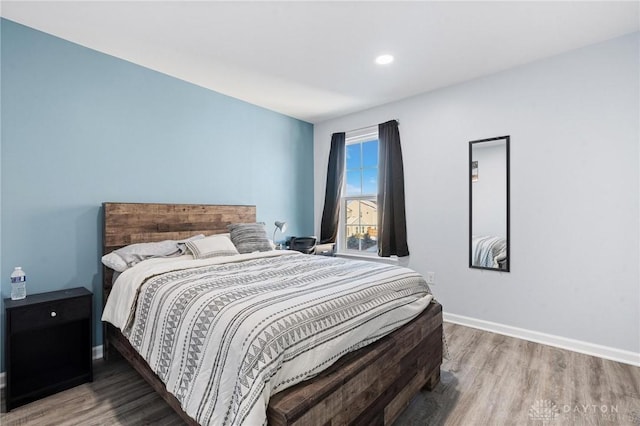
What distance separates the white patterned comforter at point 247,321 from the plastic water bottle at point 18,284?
53 centimetres

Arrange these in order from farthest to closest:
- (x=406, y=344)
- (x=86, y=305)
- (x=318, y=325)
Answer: (x=86, y=305)
(x=406, y=344)
(x=318, y=325)

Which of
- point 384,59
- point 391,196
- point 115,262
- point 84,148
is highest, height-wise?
point 384,59

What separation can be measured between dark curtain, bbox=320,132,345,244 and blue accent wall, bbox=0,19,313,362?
142 cm

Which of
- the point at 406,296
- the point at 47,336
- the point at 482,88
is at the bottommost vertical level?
the point at 47,336

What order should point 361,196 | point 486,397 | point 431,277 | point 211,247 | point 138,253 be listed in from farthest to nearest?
point 361,196 < point 431,277 < point 211,247 < point 138,253 < point 486,397

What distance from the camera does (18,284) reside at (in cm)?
202

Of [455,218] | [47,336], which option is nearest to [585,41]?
[455,218]

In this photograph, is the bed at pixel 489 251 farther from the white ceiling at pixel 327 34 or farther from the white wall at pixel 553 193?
the white ceiling at pixel 327 34

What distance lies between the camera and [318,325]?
1304 mm

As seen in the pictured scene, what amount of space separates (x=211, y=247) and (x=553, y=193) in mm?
3050

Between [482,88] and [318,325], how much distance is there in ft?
9.79

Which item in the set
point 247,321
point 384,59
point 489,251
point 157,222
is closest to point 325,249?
point 489,251

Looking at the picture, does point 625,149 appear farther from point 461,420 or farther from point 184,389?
point 184,389

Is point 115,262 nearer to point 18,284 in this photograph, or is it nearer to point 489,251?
point 18,284
